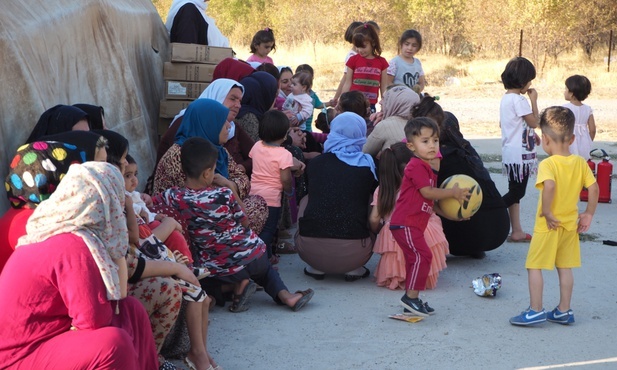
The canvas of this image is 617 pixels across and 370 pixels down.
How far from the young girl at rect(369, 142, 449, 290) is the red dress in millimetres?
3202

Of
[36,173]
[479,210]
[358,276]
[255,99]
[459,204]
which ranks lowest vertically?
[358,276]

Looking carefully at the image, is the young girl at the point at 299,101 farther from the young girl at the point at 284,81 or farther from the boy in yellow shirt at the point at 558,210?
the boy in yellow shirt at the point at 558,210

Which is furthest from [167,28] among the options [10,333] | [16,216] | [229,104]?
[10,333]

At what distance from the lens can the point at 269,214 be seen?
6.95 m

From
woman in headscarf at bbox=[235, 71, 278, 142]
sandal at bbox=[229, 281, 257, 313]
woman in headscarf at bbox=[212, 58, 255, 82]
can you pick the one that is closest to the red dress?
sandal at bbox=[229, 281, 257, 313]

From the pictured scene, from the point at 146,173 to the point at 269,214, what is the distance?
156 cm

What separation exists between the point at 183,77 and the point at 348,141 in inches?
→ 98.6

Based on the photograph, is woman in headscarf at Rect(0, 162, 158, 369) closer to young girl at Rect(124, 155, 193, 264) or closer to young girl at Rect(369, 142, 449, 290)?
young girl at Rect(124, 155, 193, 264)

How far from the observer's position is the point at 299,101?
29.8 feet

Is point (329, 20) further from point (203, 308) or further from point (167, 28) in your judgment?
point (203, 308)

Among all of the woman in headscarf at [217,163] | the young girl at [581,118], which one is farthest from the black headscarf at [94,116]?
the young girl at [581,118]

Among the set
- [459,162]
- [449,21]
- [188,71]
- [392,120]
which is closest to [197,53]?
→ [188,71]

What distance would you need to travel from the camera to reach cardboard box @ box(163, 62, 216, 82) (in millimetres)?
8523

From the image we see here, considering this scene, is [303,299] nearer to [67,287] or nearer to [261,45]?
[67,287]
